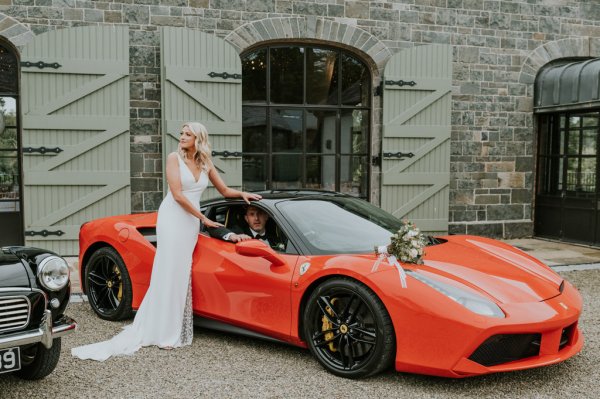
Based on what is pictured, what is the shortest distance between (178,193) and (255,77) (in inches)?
203

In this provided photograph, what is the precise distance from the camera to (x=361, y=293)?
147 inches

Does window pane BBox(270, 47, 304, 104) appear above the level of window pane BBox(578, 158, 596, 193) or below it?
above

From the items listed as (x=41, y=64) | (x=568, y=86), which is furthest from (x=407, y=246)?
(x=568, y=86)

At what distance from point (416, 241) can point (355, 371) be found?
2.97 ft

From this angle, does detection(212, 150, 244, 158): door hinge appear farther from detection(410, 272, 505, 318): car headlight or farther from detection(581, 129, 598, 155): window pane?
detection(581, 129, 598, 155): window pane

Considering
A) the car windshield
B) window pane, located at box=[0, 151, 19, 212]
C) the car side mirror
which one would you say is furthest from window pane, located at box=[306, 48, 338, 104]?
the car side mirror

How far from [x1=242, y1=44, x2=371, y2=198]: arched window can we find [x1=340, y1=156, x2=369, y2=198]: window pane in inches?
0.7

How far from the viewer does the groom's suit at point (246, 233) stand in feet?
14.7

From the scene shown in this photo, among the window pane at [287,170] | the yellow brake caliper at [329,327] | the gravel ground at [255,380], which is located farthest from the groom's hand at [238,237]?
the window pane at [287,170]

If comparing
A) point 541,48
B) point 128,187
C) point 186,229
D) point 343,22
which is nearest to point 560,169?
point 541,48

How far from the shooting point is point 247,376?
12.9ft

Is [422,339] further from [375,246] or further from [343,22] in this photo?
[343,22]

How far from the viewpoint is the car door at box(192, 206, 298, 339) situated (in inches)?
164

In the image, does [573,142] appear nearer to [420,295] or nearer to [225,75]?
[225,75]
